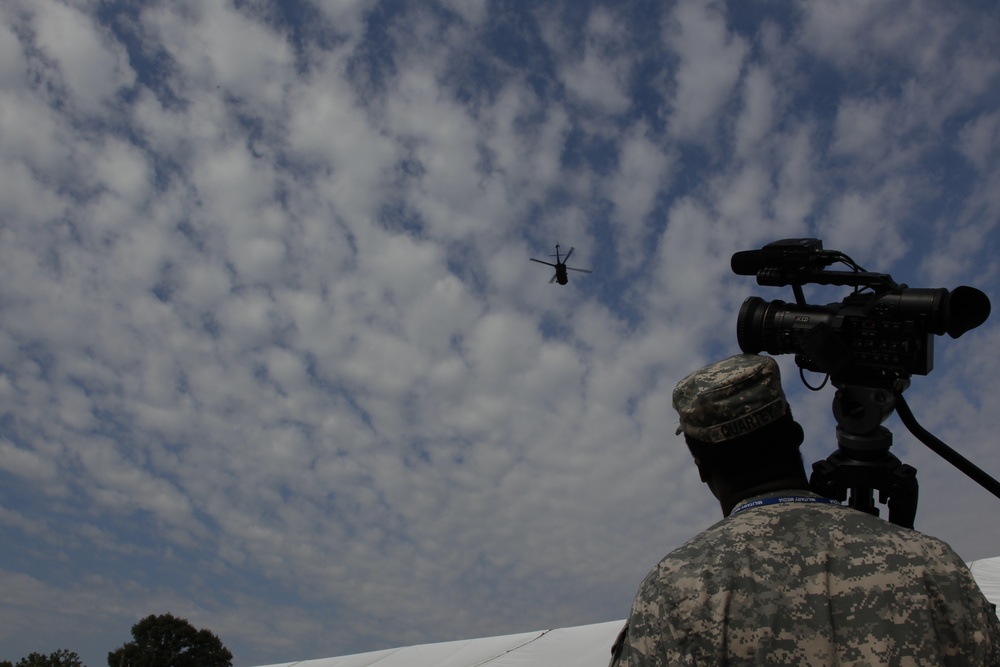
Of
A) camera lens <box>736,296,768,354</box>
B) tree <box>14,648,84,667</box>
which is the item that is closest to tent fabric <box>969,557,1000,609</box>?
camera lens <box>736,296,768,354</box>

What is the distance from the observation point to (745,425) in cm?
217

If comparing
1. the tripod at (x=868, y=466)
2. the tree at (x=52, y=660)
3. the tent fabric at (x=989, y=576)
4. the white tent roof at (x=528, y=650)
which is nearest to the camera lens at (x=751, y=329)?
the tripod at (x=868, y=466)

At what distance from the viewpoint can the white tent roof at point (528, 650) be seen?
9453 millimetres

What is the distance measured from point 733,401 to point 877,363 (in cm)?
95

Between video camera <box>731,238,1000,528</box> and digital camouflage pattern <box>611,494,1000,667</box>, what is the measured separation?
2.66 ft

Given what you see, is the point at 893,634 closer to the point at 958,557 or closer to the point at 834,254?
the point at 958,557

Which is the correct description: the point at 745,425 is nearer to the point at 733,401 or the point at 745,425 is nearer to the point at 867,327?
the point at 733,401

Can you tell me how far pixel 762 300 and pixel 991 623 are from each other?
5.11ft

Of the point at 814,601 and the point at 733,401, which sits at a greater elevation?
the point at 733,401

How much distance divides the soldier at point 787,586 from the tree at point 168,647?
4065cm

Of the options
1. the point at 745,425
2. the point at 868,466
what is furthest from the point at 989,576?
the point at 745,425

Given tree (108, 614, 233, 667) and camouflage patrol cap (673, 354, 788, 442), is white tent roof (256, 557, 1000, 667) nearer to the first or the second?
camouflage patrol cap (673, 354, 788, 442)

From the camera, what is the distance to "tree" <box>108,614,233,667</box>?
3631cm

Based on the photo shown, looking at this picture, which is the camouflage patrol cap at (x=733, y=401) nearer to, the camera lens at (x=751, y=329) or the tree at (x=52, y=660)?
the camera lens at (x=751, y=329)
